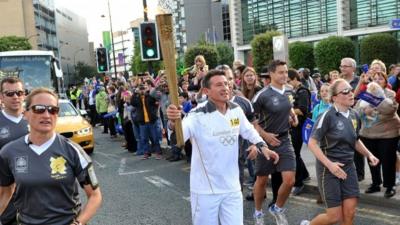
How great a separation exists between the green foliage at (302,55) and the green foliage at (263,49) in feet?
7.17

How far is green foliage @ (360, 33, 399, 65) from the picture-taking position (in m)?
41.7

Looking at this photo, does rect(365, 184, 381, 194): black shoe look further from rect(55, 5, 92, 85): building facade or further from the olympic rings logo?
rect(55, 5, 92, 85): building facade

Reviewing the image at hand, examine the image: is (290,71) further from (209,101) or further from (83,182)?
(83,182)

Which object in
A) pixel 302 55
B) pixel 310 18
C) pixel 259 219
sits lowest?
pixel 259 219

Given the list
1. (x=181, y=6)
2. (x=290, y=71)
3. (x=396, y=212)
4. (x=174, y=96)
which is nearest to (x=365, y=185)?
(x=396, y=212)

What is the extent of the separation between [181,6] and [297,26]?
5867 centimetres

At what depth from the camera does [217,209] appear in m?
4.36

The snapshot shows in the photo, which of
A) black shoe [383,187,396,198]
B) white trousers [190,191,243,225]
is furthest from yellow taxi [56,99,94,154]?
white trousers [190,191,243,225]

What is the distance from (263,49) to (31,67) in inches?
1347

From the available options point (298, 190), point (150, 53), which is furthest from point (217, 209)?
point (150, 53)

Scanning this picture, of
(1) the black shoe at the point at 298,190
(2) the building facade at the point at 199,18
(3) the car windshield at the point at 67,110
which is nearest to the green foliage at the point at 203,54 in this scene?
(2) the building facade at the point at 199,18

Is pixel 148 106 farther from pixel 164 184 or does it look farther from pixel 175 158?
pixel 164 184

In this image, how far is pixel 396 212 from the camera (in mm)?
6398

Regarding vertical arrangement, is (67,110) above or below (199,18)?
below
